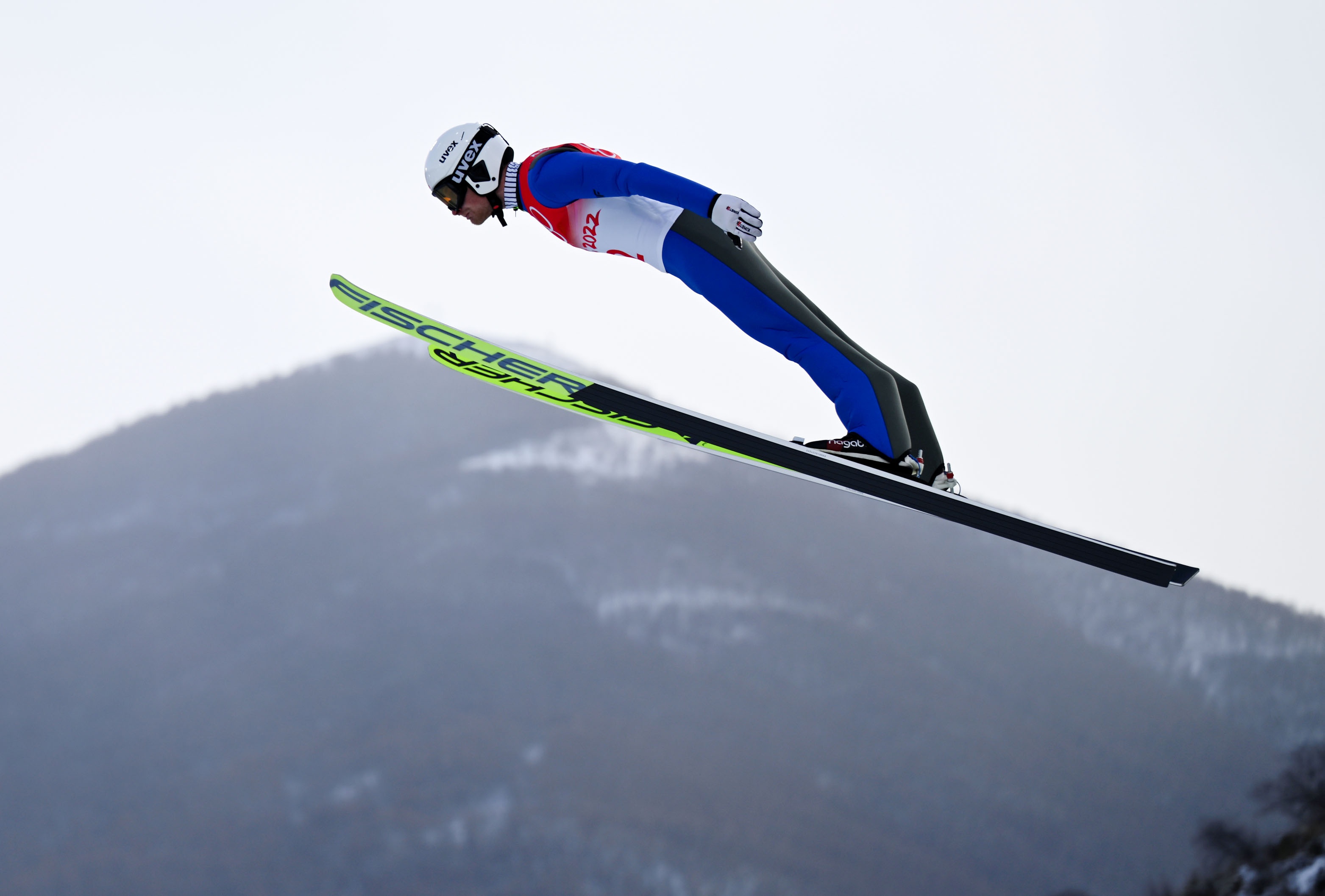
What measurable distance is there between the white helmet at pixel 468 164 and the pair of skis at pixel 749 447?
68 cm

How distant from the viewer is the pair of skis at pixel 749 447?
429cm

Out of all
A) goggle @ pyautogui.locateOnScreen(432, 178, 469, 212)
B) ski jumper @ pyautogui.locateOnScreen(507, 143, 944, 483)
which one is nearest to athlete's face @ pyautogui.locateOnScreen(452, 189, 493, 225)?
goggle @ pyautogui.locateOnScreen(432, 178, 469, 212)

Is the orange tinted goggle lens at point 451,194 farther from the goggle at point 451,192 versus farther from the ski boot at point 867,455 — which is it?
the ski boot at point 867,455

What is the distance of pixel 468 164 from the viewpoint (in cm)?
504

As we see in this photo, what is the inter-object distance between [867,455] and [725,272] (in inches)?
42.5

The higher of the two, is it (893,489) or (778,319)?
(778,319)

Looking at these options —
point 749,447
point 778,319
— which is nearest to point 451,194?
point 778,319

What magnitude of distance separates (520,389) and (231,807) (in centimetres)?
7499

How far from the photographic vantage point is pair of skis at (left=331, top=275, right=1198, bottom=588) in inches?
169

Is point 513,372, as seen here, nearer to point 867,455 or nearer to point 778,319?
point 778,319

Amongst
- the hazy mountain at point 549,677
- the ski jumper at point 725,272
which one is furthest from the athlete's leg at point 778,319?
the hazy mountain at point 549,677

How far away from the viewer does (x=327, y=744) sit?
75.4 meters

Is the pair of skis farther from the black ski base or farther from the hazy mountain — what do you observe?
the hazy mountain

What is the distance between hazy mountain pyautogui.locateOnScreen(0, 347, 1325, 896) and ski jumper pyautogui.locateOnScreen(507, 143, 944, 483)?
6270 cm
